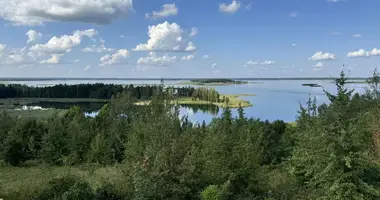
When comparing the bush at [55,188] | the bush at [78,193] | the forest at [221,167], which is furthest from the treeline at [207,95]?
the bush at [78,193]

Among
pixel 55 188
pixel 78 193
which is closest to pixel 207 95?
pixel 55 188

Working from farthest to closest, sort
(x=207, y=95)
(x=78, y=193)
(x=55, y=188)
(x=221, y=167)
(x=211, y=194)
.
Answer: (x=207, y=95)
(x=221, y=167)
(x=55, y=188)
(x=78, y=193)
(x=211, y=194)

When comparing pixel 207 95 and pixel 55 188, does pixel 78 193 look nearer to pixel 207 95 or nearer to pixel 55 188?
pixel 55 188

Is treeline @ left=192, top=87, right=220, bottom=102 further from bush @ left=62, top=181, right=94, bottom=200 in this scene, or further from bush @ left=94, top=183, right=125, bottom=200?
bush @ left=62, top=181, right=94, bottom=200

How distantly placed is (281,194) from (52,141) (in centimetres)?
1831

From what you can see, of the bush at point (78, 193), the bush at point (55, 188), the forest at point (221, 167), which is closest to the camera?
Result: the forest at point (221, 167)

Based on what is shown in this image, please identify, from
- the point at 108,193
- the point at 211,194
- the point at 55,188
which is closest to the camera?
the point at 211,194

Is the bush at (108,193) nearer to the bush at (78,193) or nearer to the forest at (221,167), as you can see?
the forest at (221,167)

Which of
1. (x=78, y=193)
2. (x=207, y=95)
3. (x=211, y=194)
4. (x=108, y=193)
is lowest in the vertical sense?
(x=207, y=95)

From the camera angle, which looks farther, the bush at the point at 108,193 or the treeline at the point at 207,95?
the treeline at the point at 207,95

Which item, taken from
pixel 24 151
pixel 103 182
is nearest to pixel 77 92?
pixel 24 151

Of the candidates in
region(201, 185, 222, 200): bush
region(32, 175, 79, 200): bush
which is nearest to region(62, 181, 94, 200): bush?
region(32, 175, 79, 200): bush

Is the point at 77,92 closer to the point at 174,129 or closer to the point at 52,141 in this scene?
the point at 52,141

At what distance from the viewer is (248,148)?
1273cm
